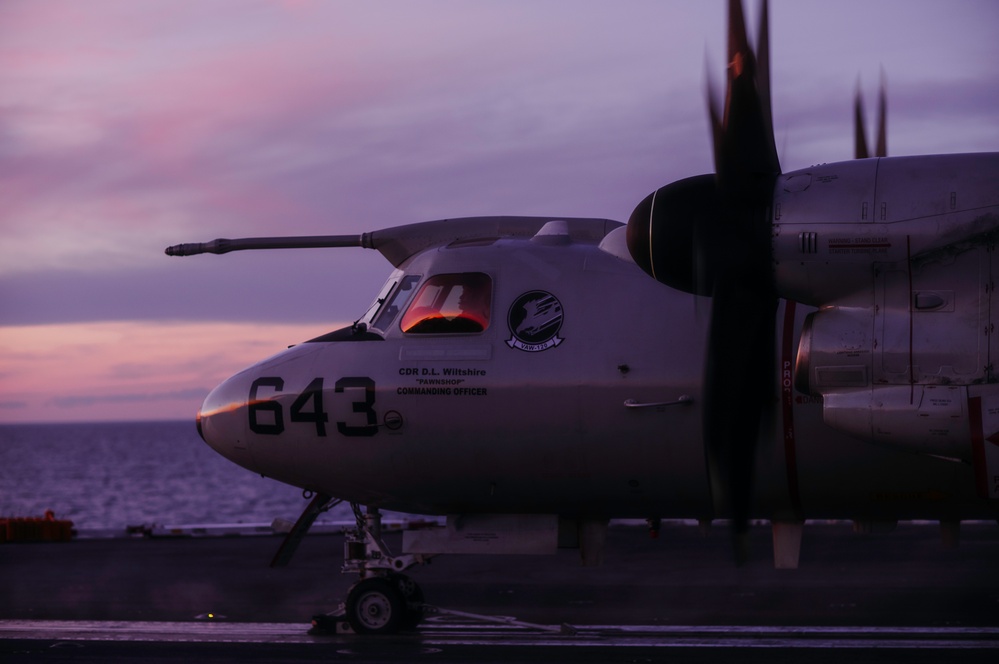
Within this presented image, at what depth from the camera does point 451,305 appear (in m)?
14.5

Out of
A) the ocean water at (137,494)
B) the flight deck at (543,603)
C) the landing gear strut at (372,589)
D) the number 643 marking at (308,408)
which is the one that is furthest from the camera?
the ocean water at (137,494)

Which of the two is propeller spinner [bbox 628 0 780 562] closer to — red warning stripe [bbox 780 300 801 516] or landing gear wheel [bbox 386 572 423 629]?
red warning stripe [bbox 780 300 801 516]

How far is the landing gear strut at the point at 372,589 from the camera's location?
14984 millimetres

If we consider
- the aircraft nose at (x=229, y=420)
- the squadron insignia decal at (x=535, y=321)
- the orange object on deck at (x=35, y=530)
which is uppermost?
the squadron insignia decal at (x=535, y=321)

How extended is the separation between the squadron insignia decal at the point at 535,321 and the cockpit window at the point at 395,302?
148cm

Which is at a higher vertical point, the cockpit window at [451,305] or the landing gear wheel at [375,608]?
the cockpit window at [451,305]

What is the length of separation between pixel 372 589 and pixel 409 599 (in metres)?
0.53

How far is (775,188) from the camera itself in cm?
1149

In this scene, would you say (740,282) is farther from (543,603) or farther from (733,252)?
(543,603)

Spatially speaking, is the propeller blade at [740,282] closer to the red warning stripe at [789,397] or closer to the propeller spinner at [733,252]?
the propeller spinner at [733,252]

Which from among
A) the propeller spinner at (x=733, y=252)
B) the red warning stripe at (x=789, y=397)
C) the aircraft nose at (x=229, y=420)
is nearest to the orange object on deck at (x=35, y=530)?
the aircraft nose at (x=229, y=420)

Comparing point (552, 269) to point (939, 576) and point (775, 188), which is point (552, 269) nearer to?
point (775, 188)

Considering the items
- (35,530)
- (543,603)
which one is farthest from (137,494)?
(543,603)

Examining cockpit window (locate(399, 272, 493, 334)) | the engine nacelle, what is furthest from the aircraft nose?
the engine nacelle
